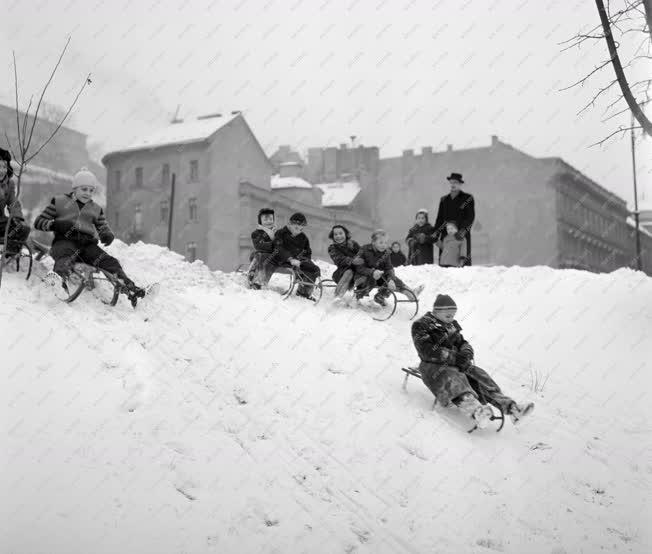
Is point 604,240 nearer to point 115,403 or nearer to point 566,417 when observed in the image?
point 566,417

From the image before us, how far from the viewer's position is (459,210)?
12.8 meters

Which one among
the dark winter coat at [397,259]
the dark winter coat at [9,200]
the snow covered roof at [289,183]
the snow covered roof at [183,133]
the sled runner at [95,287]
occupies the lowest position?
the sled runner at [95,287]

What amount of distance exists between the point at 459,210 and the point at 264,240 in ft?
14.0

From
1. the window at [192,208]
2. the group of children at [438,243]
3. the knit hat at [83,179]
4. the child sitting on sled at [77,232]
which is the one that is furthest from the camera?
the window at [192,208]

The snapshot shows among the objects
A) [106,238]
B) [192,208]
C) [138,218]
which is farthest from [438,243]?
[138,218]

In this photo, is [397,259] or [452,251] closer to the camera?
[452,251]

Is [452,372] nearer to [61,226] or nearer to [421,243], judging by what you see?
[61,226]

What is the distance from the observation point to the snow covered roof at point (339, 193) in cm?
4903

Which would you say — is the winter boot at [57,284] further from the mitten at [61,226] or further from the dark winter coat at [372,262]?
the dark winter coat at [372,262]

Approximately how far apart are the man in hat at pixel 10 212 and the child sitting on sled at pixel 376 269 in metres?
4.92

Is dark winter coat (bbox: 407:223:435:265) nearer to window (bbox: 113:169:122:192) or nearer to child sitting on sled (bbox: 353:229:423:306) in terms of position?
child sitting on sled (bbox: 353:229:423:306)

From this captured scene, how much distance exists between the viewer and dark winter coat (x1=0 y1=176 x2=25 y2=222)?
7453 mm

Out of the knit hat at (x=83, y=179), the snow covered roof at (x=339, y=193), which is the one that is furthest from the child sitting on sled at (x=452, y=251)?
the snow covered roof at (x=339, y=193)

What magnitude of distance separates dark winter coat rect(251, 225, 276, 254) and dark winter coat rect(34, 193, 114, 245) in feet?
10.5
